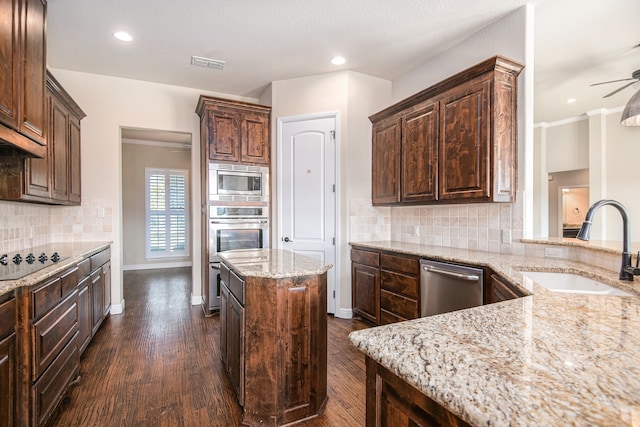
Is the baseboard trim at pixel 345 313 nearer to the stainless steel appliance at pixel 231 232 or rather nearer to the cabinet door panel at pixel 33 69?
the stainless steel appliance at pixel 231 232

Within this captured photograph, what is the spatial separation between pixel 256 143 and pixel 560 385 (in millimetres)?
3893

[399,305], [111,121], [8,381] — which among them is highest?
[111,121]

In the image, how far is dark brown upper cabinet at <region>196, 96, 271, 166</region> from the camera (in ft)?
12.6

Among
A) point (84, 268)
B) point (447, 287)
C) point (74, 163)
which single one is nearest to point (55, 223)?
point (74, 163)

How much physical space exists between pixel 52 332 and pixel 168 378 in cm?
87

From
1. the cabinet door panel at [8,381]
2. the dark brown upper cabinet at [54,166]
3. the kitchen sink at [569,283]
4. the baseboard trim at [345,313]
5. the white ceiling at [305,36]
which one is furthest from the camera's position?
the baseboard trim at [345,313]

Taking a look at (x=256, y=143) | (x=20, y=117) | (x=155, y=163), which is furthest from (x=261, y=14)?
(x=155, y=163)

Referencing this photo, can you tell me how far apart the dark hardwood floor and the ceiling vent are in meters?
2.94

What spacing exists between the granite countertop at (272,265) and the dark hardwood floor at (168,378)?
89cm

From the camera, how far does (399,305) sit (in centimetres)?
302

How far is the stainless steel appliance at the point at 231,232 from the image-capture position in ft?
12.5

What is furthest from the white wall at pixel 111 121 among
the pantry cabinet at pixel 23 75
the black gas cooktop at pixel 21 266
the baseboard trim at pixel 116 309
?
the pantry cabinet at pixel 23 75

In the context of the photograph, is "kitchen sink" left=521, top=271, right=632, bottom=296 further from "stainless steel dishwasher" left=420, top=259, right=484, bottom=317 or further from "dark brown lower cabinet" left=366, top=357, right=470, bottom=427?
"dark brown lower cabinet" left=366, top=357, right=470, bottom=427

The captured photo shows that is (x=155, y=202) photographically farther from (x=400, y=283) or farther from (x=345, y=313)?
(x=400, y=283)
